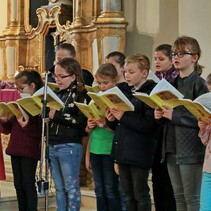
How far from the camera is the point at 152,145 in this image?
3695 mm

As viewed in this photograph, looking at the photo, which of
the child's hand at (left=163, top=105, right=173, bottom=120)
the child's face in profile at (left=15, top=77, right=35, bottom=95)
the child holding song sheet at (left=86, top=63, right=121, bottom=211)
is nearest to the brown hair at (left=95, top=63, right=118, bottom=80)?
the child holding song sheet at (left=86, top=63, right=121, bottom=211)

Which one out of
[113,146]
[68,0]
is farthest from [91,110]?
[68,0]

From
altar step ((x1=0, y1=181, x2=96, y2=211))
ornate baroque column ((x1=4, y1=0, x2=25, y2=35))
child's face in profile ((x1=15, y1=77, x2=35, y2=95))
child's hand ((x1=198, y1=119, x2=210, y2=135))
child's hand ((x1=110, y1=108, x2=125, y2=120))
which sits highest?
ornate baroque column ((x1=4, y1=0, x2=25, y2=35))

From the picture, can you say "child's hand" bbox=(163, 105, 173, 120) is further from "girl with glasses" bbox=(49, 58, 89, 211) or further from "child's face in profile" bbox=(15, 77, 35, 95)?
"child's face in profile" bbox=(15, 77, 35, 95)

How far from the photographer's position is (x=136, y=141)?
11.9ft

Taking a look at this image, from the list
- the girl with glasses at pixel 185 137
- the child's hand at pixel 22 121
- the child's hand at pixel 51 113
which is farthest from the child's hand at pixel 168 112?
the child's hand at pixel 22 121

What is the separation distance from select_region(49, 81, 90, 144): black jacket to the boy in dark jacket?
41cm

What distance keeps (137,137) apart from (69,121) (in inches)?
24.7

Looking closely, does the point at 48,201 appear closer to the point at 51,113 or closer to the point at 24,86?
the point at 24,86

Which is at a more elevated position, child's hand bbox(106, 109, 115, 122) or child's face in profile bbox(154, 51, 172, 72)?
child's face in profile bbox(154, 51, 172, 72)

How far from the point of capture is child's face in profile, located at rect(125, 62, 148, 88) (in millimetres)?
3660

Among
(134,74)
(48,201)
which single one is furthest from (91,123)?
(48,201)

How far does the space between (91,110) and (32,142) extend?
0.75 meters

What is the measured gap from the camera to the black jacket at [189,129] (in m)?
3.35
